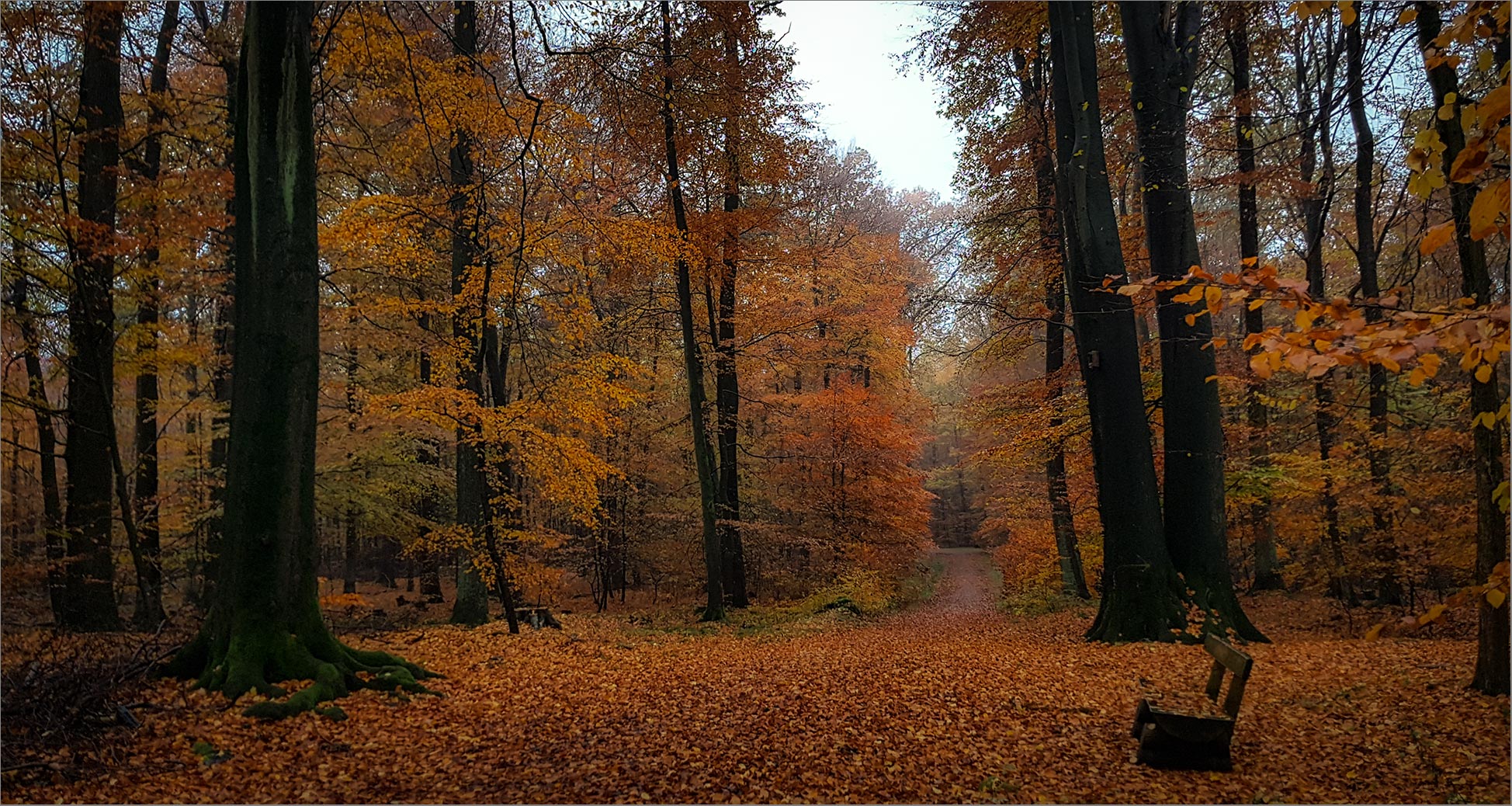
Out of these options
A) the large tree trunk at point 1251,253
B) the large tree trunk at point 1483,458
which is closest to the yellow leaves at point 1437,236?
the large tree trunk at point 1483,458

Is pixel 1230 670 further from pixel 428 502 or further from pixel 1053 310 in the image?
pixel 428 502

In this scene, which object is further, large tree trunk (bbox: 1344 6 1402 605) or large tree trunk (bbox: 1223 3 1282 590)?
large tree trunk (bbox: 1223 3 1282 590)

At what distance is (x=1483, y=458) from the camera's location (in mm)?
4656

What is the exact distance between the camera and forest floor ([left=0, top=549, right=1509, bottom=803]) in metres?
3.78

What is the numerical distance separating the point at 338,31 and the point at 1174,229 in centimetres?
1008

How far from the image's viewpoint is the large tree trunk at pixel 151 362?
874cm

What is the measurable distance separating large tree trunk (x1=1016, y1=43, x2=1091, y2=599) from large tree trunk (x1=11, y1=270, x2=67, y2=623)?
13452 mm

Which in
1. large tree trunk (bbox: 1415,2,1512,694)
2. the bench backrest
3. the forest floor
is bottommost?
the forest floor

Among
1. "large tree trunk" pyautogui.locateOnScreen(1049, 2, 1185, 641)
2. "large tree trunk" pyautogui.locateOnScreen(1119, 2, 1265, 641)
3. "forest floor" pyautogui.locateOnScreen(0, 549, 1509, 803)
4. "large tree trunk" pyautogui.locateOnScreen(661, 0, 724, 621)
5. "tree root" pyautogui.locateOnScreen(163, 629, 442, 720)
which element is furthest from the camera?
"large tree trunk" pyautogui.locateOnScreen(661, 0, 724, 621)

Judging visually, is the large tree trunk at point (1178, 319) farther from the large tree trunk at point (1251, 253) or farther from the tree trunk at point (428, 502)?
the tree trunk at point (428, 502)

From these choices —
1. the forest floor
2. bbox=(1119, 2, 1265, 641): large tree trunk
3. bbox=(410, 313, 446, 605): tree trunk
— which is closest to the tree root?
the forest floor

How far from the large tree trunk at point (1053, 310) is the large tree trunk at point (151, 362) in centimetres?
1282

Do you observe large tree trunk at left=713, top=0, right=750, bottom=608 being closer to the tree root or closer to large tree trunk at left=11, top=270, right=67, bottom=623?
the tree root

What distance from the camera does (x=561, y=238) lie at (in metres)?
9.85
